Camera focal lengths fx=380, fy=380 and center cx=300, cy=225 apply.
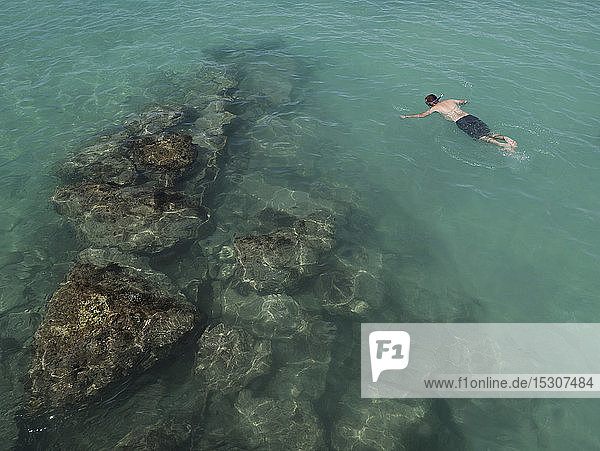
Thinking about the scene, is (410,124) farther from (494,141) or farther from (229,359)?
(229,359)

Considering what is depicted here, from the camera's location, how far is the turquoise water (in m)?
13.7

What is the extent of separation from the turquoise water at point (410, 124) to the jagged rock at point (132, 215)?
4.02 feet

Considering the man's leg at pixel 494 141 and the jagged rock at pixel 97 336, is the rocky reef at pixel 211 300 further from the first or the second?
the man's leg at pixel 494 141

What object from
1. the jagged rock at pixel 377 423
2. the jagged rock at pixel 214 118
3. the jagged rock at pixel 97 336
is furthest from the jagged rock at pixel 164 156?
the jagged rock at pixel 377 423

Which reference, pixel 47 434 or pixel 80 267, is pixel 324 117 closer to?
pixel 80 267

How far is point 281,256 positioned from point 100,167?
10036 millimetres

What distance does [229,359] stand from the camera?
11422 mm

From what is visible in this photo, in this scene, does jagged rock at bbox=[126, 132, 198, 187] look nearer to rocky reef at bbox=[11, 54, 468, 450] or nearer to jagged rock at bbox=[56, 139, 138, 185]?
rocky reef at bbox=[11, 54, 468, 450]

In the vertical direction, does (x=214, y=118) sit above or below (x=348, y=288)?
above

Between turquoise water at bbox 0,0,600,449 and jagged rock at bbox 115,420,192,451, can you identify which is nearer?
jagged rock at bbox 115,420,192,451

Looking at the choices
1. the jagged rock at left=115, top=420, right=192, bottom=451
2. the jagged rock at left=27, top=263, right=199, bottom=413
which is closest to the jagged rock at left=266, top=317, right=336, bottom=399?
the jagged rock at left=115, top=420, right=192, bottom=451

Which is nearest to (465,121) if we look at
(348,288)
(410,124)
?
(410,124)

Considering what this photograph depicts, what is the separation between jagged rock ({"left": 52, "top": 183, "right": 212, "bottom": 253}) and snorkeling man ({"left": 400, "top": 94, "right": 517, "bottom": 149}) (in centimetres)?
1342

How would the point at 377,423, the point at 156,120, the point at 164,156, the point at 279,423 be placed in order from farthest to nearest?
1. the point at 156,120
2. the point at 164,156
3. the point at 377,423
4. the point at 279,423
